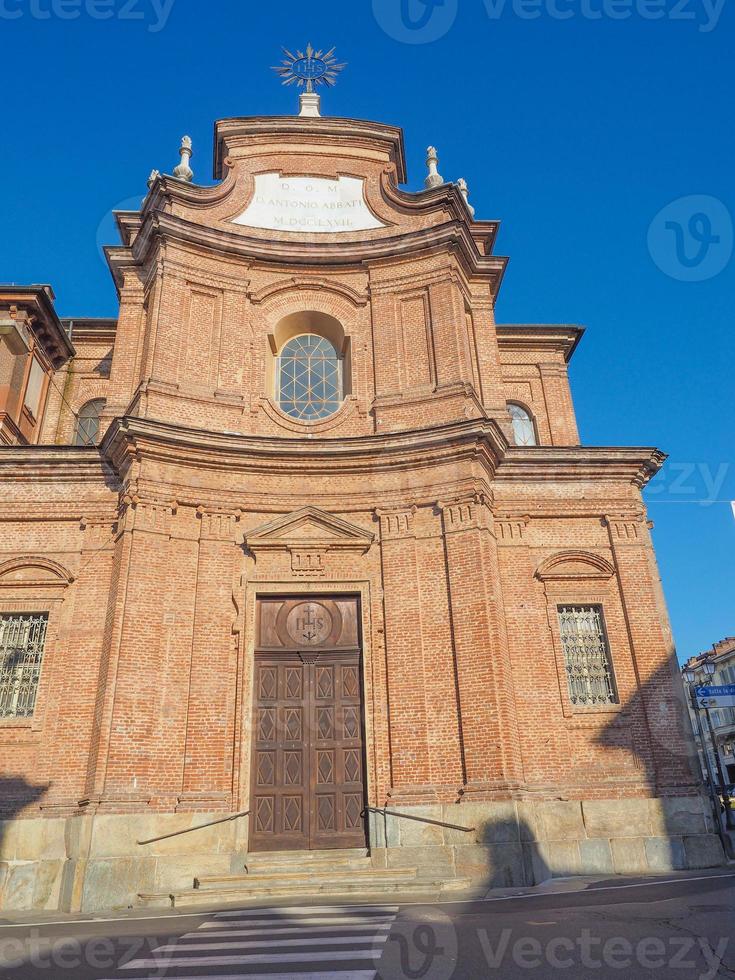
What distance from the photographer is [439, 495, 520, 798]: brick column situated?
12.7 meters

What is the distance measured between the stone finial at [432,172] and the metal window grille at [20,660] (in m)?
13.9

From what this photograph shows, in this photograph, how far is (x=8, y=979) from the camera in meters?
6.47

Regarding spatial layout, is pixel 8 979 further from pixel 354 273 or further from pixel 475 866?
pixel 354 273

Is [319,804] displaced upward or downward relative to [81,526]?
downward

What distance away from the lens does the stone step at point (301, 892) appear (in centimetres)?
1071

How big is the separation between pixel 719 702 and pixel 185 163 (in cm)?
1750

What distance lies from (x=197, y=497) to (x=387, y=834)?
7.08 metres

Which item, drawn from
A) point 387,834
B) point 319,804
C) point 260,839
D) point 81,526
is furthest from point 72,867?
point 81,526

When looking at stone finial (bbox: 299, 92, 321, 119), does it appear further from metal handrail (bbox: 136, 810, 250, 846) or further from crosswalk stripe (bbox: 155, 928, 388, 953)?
crosswalk stripe (bbox: 155, 928, 388, 953)

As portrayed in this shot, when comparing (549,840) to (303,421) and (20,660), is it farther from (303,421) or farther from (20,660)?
(20,660)

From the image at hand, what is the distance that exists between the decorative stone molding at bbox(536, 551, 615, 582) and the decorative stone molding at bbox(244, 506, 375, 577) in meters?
3.75

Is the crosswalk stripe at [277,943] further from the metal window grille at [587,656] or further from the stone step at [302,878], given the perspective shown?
Answer: the metal window grille at [587,656]
